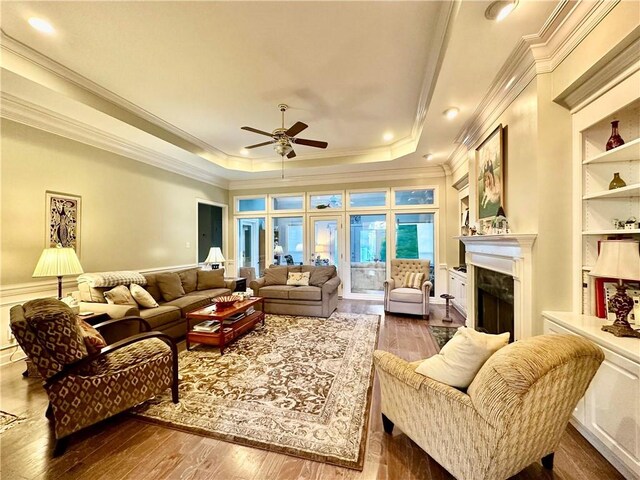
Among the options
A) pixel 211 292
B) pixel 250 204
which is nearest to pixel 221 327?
pixel 211 292

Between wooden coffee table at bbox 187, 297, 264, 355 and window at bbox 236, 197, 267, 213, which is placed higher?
window at bbox 236, 197, 267, 213

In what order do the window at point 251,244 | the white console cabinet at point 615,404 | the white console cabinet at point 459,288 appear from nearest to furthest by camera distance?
the white console cabinet at point 615,404 → the white console cabinet at point 459,288 → the window at point 251,244

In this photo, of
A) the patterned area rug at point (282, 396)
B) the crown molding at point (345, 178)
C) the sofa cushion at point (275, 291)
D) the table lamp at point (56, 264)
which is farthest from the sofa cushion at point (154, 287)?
the crown molding at point (345, 178)

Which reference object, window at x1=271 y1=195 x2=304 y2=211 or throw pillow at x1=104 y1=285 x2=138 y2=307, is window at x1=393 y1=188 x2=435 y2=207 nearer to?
window at x1=271 y1=195 x2=304 y2=211

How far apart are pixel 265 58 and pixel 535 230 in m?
3.00

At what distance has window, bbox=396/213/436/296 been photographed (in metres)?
5.84

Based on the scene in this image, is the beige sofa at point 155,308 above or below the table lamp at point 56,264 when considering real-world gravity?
below

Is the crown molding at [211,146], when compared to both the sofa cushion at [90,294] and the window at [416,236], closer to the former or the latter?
the window at [416,236]

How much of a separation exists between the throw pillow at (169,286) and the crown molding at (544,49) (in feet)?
16.7

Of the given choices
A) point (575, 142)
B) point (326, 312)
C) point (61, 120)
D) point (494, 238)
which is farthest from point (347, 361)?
point (61, 120)

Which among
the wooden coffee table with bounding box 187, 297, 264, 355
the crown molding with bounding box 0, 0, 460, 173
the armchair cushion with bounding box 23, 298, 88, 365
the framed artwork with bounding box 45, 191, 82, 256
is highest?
the crown molding with bounding box 0, 0, 460, 173

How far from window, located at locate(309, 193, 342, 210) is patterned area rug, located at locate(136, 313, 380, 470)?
353 cm

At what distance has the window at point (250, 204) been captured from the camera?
699 cm

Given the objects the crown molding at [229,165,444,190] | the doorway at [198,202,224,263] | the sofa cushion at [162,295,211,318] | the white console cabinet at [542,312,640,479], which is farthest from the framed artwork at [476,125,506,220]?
the doorway at [198,202,224,263]
